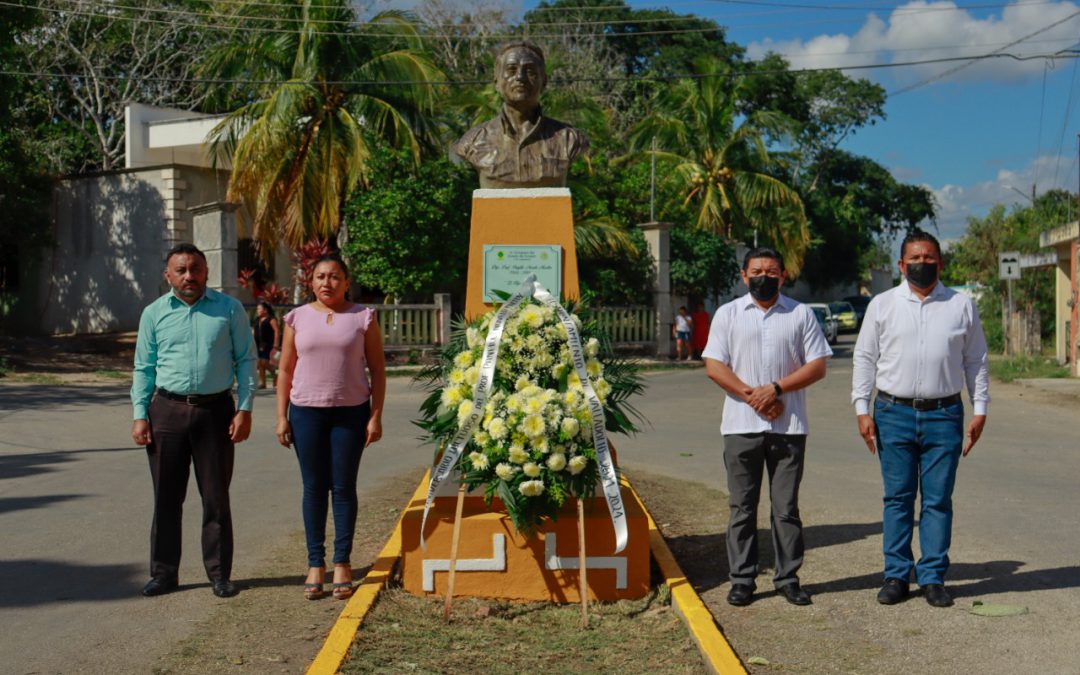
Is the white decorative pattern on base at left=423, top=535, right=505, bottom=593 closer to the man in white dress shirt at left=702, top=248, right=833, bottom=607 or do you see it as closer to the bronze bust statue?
the man in white dress shirt at left=702, top=248, right=833, bottom=607

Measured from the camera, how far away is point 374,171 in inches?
971

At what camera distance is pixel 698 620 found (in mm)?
5258

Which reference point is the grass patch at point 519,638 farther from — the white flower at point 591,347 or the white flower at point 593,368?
the white flower at point 591,347

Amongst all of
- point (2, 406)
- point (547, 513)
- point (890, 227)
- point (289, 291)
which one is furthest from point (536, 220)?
point (890, 227)

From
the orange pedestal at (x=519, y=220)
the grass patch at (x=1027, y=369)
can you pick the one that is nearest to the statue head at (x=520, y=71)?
the orange pedestal at (x=519, y=220)

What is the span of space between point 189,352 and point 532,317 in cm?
180

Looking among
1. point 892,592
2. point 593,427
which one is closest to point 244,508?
point 593,427

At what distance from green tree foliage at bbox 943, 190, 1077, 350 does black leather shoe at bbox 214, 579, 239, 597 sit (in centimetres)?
2680

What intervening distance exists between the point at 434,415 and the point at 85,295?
27.2 metres

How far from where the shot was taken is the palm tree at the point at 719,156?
3300 cm

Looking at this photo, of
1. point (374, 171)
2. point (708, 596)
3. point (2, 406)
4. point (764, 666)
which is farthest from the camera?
point (374, 171)

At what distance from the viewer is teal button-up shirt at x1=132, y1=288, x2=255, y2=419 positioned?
584 centimetres

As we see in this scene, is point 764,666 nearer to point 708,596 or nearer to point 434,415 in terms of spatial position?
point 708,596

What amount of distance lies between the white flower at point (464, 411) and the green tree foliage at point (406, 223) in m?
19.3
